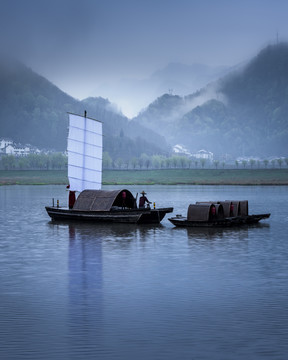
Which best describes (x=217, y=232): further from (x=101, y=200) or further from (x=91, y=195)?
(x=91, y=195)

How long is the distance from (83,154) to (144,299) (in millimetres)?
38745

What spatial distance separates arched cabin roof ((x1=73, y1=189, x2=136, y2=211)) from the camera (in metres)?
47.3

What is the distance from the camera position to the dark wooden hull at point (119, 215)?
46906 millimetres

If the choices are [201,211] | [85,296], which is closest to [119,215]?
[201,211]

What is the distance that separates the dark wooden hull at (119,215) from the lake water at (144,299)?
10080mm

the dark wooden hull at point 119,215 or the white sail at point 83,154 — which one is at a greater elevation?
the white sail at point 83,154

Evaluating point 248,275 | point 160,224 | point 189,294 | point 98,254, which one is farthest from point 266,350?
point 160,224

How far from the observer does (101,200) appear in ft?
157

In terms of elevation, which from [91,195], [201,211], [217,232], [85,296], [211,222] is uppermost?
[91,195]

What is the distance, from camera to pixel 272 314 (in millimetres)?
16719

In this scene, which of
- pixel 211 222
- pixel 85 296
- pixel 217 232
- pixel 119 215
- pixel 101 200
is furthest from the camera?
pixel 101 200

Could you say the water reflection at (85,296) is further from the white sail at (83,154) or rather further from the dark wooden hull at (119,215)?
the white sail at (83,154)

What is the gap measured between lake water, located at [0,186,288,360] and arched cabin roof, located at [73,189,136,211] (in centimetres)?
1072

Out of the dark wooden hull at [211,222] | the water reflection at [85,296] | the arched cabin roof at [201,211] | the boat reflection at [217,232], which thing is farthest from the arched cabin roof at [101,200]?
the water reflection at [85,296]
